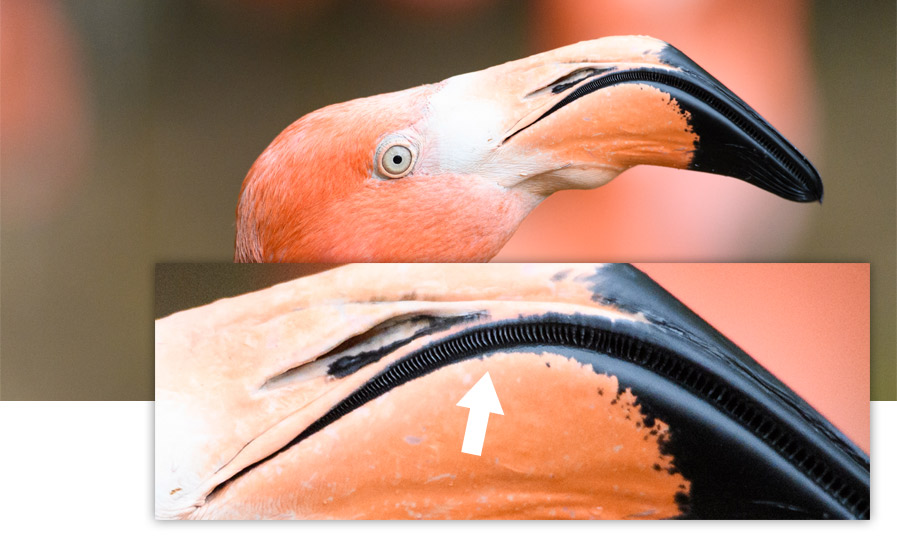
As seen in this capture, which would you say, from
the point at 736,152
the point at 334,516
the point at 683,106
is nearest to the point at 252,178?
the point at 334,516

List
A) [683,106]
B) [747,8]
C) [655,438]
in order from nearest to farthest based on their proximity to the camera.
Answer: [655,438]
[683,106]
[747,8]

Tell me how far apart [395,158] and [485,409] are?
0.71m

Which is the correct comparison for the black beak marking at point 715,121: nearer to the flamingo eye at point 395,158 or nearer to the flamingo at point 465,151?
the flamingo at point 465,151

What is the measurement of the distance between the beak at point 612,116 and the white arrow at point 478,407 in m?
0.57

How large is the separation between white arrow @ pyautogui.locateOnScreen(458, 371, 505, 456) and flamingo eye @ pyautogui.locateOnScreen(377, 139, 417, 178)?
1.94ft

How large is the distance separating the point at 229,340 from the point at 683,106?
4.59 ft

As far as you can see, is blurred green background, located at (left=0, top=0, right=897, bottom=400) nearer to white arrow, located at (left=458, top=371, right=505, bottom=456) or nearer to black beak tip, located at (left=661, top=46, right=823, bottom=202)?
black beak tip, located at (left=661, top=46, right=823, bottom=202)

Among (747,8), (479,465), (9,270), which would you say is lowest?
(479,465)

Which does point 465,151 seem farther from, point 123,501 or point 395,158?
point 123,501

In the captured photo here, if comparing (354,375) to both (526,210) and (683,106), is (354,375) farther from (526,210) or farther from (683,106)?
(683,106)

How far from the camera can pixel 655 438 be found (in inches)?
72.1

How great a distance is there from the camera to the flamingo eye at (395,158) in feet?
6.27

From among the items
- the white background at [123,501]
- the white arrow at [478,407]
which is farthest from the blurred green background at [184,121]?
the white arrow at [478,407]

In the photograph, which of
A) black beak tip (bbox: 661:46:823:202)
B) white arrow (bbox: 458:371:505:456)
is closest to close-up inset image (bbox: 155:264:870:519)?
white arrow (bbox: 458:371:505:456)
